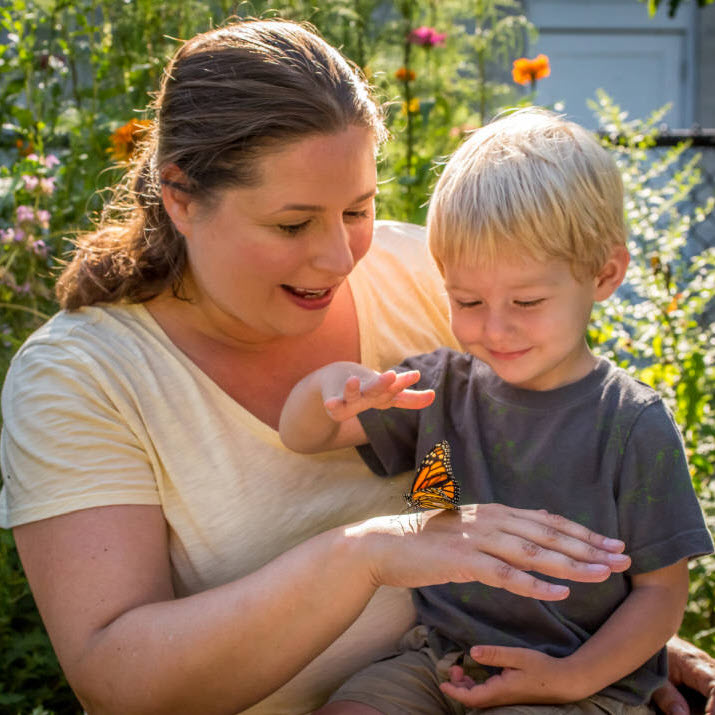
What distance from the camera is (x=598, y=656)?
159 centimetres

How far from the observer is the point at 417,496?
1412 mm

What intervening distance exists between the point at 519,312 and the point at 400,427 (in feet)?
1.16

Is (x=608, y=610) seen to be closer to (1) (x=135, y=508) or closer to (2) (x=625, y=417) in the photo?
(2) (x=625, y=417)

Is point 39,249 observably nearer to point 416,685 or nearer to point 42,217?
point 42,217

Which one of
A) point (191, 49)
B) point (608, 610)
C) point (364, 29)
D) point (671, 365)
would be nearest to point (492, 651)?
point (608, 610)

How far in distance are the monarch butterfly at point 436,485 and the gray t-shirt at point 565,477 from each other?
1.05 feet

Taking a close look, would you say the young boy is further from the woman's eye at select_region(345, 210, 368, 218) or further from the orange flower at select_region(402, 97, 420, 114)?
the orange flower at select_region(402, 97, 420, 114)

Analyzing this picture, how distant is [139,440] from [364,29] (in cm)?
232

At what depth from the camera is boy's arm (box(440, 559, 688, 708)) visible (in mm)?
1580

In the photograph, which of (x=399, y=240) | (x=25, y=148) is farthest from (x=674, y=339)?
(x=25, y=148)

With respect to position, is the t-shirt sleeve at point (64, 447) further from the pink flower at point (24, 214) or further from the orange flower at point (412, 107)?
the orange flower at point (412, 107)

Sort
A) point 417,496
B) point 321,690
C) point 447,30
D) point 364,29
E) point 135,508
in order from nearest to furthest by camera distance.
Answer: point 417,496, point 135,508, point 321,690, point 364,29, point 447,30

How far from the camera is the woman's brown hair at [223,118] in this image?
1.75 metres

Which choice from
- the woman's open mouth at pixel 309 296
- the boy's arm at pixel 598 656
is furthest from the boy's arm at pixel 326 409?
the boy's arm at pixel 598 656
